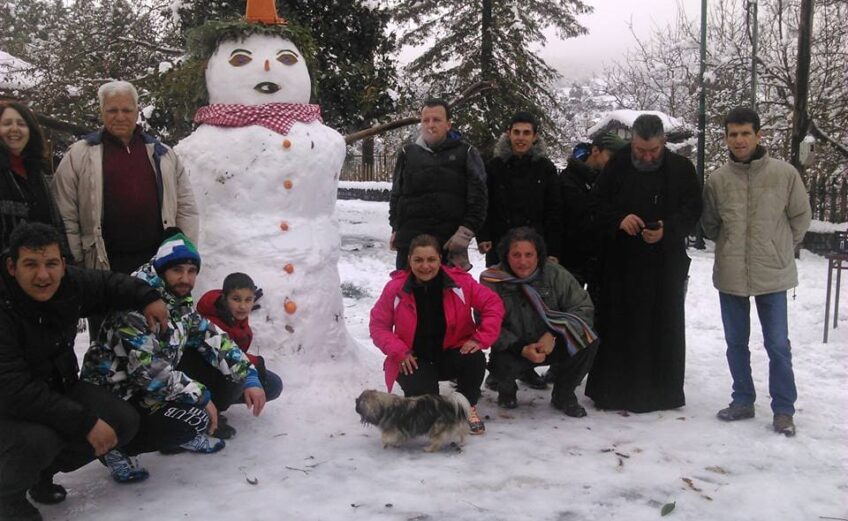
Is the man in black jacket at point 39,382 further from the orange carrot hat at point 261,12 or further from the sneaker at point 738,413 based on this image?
the sneaker at point 738,413

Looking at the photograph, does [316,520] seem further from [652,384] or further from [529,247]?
[652,384]

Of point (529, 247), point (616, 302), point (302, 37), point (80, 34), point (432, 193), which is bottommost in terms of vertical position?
point (616, 302)

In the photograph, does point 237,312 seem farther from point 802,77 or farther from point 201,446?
point 802,77

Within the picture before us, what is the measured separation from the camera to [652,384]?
3.90m

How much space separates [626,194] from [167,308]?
2544 mm

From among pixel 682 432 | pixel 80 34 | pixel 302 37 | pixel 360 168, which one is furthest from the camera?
pixel 360 168

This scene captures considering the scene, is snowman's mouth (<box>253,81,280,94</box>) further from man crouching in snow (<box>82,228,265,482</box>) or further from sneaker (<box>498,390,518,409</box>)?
sneaker (<box>498,390,518,409</box>)

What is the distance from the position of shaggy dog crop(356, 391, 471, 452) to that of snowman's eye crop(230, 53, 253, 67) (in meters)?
2.29

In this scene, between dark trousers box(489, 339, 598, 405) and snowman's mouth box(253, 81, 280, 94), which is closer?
dark trousers box(489, 339, 598, 405)

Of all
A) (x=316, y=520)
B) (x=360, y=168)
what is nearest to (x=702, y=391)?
(x=316, y=520)

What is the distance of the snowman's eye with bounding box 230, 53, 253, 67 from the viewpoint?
4191mm

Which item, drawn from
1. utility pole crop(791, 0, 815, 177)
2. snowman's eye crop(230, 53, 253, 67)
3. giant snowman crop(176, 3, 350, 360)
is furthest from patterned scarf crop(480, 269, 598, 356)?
utility pole crop(791, 0, 815, 177)

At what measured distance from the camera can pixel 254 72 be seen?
4.19 metres

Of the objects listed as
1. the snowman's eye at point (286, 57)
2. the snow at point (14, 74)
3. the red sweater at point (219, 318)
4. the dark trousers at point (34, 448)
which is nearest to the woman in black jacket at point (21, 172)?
the red sweater at point (219, 318)
